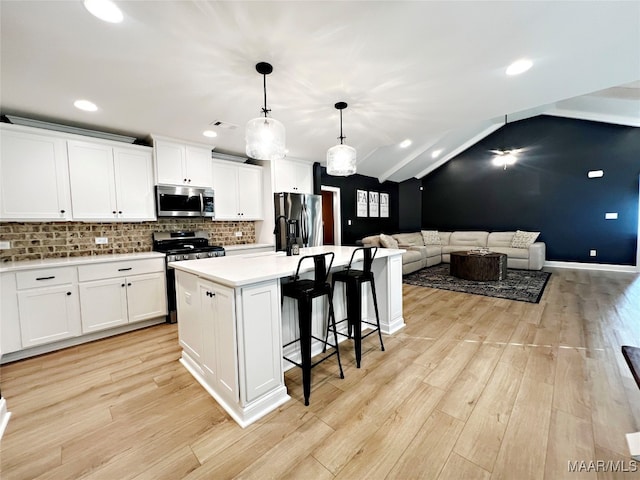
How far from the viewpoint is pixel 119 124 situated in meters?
2.92

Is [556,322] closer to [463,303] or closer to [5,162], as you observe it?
[463,303]

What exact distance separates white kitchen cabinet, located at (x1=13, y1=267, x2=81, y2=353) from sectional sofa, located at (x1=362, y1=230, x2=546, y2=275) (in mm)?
4792

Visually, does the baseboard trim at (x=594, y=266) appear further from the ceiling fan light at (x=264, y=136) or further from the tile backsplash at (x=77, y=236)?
the tile backsplash at (x=77, y=236)

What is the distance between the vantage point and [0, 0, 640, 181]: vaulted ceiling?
149 cm

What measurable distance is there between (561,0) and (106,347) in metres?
4.46

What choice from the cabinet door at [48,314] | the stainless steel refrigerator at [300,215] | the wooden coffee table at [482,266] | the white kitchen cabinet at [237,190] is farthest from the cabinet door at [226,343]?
the wooden coffee table at [482,266]

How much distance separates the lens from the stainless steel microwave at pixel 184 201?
10.9 ft

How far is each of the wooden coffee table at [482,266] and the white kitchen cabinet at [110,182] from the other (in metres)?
5.39

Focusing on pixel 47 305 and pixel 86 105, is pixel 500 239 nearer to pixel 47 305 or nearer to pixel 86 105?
pixel 86 105

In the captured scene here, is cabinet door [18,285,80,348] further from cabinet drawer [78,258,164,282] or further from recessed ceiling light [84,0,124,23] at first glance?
recessed ceiling light [84,0,124,23]

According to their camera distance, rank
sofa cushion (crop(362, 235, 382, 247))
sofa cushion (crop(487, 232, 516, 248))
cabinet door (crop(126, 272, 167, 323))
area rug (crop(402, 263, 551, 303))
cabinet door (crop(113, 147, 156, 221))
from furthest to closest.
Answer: sofa cushion (crop(487, 232, 516, 248)) < sofa cushion (crop(362, 235, 382, 247)) < area rug (crop(402, 263, 551, 303)) < cabinet door (crop(113, 147, 156, 221)) < cabinet door (crop(126, 272, 167, 323))

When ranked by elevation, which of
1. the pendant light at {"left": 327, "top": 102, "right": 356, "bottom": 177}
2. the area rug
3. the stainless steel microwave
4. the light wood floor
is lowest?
the light wood floor

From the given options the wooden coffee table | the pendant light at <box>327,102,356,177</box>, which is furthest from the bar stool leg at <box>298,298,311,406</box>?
the wooden coffee table

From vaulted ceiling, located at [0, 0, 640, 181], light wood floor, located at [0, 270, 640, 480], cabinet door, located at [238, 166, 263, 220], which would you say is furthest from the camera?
cabinet door, located at [238, 166, 263, 220]
